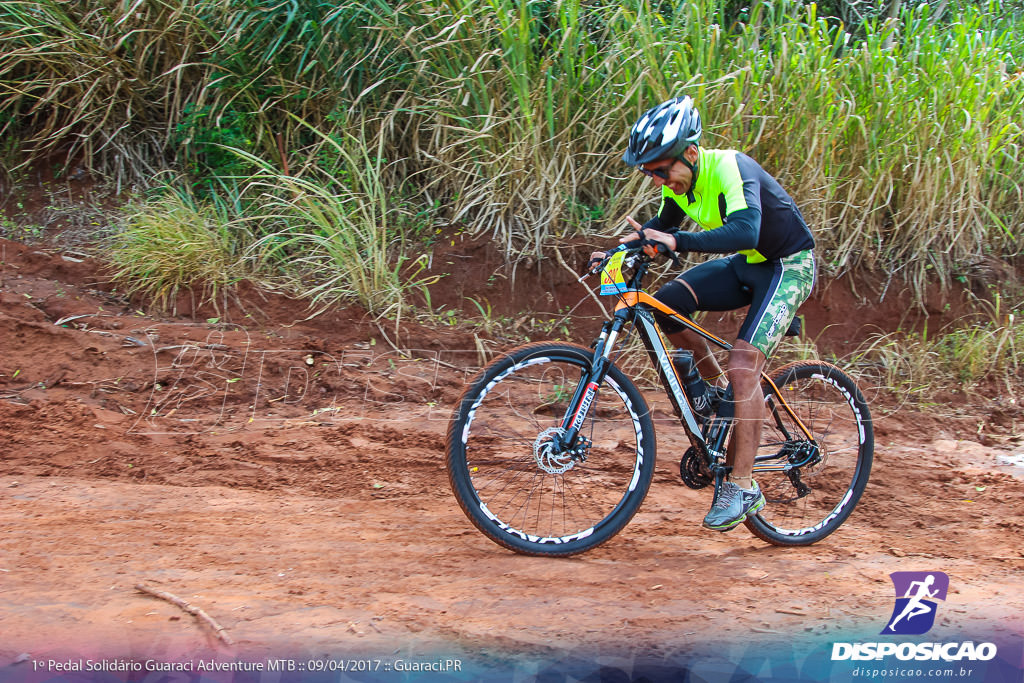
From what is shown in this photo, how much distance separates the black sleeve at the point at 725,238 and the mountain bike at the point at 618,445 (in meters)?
0.20

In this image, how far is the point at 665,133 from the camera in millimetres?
3406

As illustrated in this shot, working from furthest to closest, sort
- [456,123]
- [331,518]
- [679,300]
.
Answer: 1. [456,123]
2. [331,518]
3. [679,300]

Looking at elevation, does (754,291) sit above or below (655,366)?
above

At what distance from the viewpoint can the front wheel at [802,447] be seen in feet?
12.9

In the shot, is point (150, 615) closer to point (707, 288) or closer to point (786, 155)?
point (707, 288)

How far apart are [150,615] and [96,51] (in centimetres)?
582

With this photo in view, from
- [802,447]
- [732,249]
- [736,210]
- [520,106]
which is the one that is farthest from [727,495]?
[520,106]

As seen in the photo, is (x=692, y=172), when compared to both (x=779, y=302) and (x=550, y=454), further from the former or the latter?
(x=550, y=454)

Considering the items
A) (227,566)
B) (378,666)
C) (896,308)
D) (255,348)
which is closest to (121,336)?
(255,348)

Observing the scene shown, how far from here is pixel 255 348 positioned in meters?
5.61

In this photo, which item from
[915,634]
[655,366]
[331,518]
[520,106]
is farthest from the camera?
[520,106]

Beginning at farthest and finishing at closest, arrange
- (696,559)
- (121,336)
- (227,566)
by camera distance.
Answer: (121,336) → (696,559) → (227,566)

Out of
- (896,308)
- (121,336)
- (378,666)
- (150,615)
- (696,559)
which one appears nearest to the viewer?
(378,666)

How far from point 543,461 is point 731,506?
2.92ft
